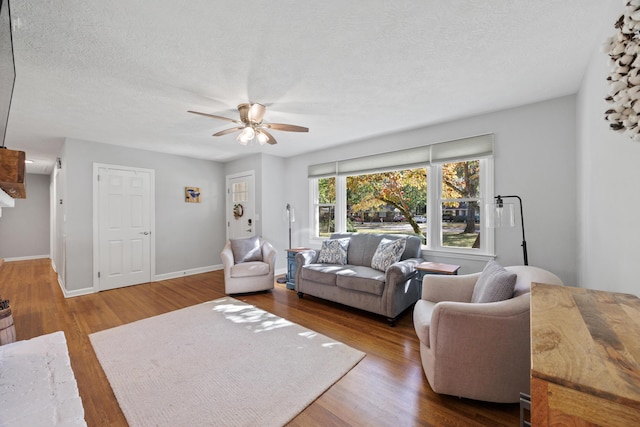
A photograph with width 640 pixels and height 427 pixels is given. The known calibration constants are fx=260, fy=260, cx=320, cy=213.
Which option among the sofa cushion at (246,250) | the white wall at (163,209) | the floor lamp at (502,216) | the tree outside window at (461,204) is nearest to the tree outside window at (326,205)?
the sofa cushion at (246,250)

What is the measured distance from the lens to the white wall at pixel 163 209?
3.98 m

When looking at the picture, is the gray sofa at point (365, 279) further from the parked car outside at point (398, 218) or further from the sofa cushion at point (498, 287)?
the sofa cushion at point (498, 287)

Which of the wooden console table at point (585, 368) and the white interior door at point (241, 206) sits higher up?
the white interior door at point (241, 206)

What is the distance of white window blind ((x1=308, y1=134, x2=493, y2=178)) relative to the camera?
10.4ft

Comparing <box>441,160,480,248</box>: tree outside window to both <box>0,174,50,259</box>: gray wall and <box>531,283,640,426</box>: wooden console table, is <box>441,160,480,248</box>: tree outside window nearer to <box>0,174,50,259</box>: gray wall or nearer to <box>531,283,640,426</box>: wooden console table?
<box>531,283,640,426</box>: wooden console table

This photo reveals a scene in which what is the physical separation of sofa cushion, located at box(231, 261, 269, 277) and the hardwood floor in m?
0.33

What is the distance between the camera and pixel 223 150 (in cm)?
486

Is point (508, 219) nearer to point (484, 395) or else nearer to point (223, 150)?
point (484, 395)

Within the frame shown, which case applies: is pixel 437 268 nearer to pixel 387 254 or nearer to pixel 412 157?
pixel 387 254

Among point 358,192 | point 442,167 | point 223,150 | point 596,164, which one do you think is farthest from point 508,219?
point 223,150

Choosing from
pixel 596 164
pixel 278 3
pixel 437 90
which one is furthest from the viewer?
pixel 437 90

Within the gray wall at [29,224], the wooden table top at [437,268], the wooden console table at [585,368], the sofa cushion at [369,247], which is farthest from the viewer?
the gray wall at [29,224]

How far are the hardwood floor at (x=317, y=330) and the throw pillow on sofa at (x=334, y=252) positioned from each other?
59cm

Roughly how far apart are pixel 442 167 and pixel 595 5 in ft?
6.96
